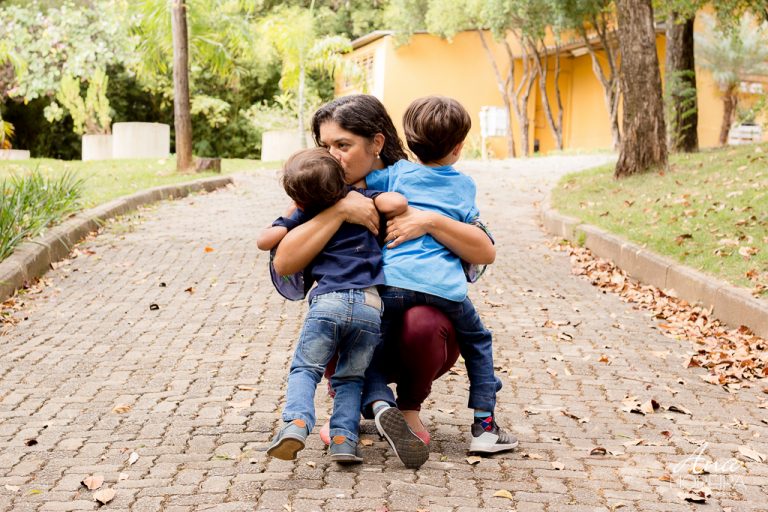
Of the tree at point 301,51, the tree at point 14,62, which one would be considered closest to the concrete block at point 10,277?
the tree at point 14,62

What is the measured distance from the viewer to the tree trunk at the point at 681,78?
1608cm

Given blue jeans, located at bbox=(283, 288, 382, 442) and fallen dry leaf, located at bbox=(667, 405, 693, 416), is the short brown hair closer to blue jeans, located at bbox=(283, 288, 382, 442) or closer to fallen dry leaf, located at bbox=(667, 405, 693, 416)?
blue jeans, located at bbox=(283, 288, 382, 442)

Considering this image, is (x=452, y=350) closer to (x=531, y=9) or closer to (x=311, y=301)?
(x=311, y=301)

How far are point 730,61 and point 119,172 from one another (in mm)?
16319

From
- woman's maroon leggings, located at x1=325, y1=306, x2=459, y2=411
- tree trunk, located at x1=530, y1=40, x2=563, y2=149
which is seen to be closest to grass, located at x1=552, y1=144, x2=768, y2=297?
woman's maroon leggings, located at x1=325, y1=306, x2=459, y2=411

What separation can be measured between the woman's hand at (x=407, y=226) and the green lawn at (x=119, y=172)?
8707 mm

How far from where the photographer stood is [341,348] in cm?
393

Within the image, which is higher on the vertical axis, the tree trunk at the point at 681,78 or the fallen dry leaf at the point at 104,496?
the tree trunk at the point at 681,78

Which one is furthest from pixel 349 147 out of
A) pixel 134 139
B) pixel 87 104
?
pixel 87 104

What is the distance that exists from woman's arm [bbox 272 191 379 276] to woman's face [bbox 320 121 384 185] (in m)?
0.16

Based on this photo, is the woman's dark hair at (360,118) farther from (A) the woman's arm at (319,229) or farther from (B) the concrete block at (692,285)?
(B) the concrete block at (692,285)

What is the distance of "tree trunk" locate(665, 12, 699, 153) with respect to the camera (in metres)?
16.1

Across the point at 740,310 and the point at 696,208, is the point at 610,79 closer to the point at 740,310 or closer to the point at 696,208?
the point at 696,208

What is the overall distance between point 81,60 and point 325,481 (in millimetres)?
22145
